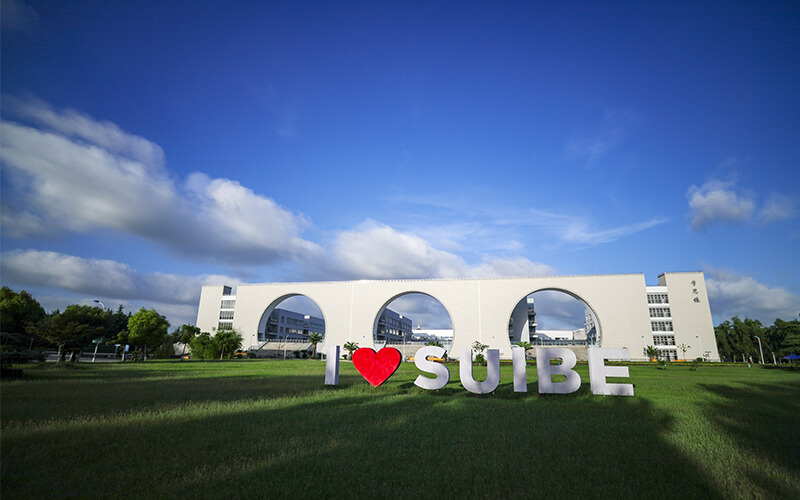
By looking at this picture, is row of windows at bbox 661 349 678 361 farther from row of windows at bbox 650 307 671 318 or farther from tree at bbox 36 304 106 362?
tree at bbox 36 304 106 362

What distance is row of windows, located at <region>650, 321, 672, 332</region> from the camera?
58.0 metres

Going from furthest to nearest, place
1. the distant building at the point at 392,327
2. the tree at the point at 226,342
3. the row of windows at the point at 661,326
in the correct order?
the distant building at the point at 392,327 → the row of windows at the point at 661,326 → the tree at the point at 226,342

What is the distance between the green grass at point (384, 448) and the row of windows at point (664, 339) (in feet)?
176

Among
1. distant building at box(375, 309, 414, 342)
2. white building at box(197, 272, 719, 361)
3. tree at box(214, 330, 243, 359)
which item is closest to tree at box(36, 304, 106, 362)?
tree at box(214, 330, 243, 359)

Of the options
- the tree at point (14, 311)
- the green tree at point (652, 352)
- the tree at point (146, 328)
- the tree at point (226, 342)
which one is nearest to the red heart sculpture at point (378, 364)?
the tree at point (14, 311)

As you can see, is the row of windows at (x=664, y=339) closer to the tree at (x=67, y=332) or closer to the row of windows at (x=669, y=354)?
the row of windows at (x=669, y=354)

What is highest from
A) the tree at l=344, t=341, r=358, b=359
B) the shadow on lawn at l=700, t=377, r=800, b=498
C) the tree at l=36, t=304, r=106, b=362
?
the tree at l=36, t=304, r=106, b=362

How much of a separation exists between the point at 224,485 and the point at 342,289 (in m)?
63.2

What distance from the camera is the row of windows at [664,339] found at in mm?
57188

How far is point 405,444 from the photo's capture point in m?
6.75

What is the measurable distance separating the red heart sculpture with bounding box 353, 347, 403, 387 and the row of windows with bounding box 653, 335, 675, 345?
187ft

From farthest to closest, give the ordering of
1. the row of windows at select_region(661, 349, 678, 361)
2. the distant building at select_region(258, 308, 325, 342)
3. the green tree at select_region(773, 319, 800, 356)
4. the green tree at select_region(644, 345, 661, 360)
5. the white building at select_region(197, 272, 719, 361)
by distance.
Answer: the distant building at select_region(258, 308, 325, 342), the white building at select_region(197, 272, 719, 361), the row of windows at select_region(661, 349, 678, 361), the green tree at select_region(644, 345, 661, 360), the green tree at select_region(773, 319, 800, 356)

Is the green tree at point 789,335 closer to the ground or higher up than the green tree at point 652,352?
higher up

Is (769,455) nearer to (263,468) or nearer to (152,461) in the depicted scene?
(263,468)
